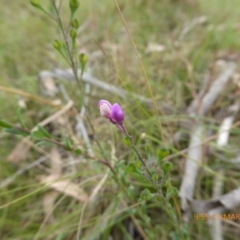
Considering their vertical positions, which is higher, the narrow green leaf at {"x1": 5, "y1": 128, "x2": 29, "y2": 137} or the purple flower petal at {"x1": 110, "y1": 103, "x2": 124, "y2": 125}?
the narrow green leaf at {"x1": 5, "y1": 128, "x2": 29, "y2": 137}

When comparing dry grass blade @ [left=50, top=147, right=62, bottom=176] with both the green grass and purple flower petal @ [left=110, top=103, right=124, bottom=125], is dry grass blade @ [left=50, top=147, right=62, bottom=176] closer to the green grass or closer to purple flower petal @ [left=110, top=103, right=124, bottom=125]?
the green grass

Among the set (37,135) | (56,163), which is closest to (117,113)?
(37,135)

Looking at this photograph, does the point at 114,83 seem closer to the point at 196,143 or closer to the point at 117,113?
the point at 196,143

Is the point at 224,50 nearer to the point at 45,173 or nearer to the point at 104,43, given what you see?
the point at 104,43

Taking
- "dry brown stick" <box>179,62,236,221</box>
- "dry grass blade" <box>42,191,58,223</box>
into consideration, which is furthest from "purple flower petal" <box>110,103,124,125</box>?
"dry grass blade" <box>42,191,58,223</box>
